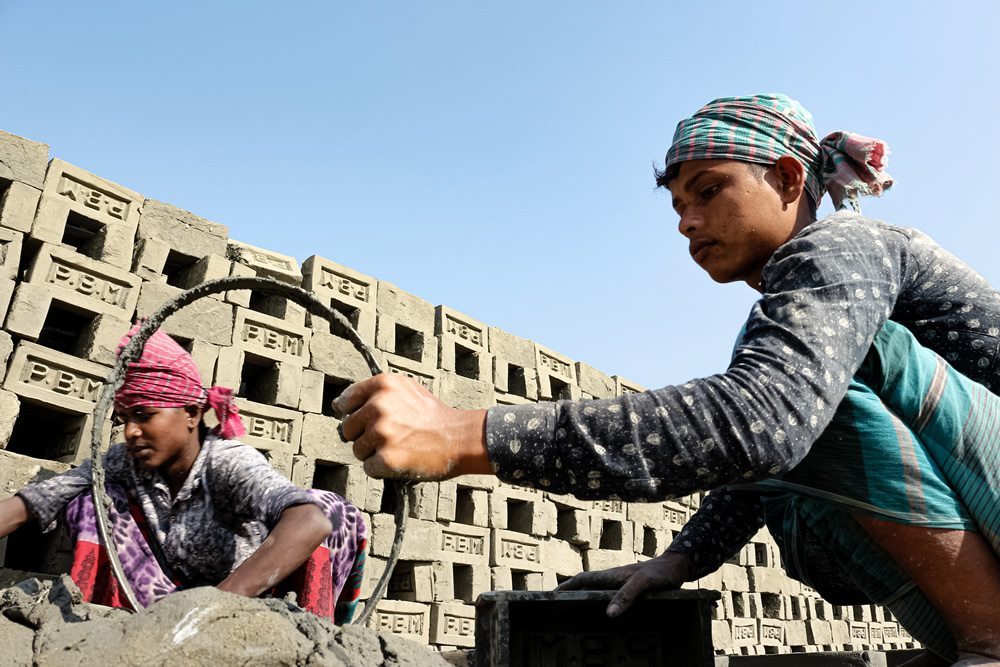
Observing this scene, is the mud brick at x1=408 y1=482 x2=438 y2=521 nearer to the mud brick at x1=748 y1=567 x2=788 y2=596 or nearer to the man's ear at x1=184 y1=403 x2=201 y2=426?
the man's ear at x1=184 y1=403 x2=201 y2=426

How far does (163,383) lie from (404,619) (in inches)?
126

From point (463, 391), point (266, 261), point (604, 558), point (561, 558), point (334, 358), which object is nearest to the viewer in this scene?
point (266, 261)

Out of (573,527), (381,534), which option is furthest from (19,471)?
(573,527)

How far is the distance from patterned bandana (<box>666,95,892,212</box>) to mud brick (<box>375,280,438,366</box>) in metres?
4.27

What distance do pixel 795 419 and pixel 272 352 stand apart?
450 cm

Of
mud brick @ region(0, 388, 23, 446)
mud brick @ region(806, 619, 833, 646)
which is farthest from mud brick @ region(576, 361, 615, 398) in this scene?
mud brick @ region(0, 388, 23, 446)

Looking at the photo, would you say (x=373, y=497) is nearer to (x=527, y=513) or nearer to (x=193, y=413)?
(x=527, y=513)

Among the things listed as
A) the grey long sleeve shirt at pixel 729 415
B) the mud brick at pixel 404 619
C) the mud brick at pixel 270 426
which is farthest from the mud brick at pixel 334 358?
the grey long sleeve shirt at pixel 729 415

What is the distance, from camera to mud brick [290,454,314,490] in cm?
504

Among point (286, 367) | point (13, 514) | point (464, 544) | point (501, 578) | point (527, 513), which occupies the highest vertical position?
point (286, 367)

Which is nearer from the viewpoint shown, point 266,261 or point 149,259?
point 149,259

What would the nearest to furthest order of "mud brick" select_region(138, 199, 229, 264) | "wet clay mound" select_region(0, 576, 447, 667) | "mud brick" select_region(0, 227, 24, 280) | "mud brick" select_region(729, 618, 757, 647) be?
1. "wet clay mound" select_region(0, 576, 447, 667)
2. "mud brick" select_region(0, 227, 24, 280)
3. "mud brick" select_region(138, 199, 229, 264)
4. "mud brick" select_region(729, 618, 757, 647)

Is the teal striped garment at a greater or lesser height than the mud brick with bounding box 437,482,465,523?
lesser

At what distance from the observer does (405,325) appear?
626cm
